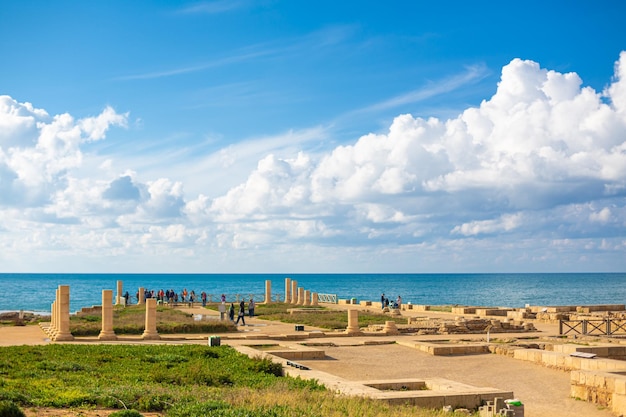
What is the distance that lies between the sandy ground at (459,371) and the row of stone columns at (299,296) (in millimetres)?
26447

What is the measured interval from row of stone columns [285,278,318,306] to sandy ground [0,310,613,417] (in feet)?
86.8

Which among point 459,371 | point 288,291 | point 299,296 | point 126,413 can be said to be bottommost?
point 459,371

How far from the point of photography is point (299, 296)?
5578 centimetres

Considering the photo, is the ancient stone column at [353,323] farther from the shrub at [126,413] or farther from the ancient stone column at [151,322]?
the shrub at [126,413]

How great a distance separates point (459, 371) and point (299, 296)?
36.7 metres

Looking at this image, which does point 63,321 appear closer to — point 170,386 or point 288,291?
point 170,386

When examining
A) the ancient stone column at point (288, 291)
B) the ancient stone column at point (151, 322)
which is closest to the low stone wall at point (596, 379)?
the ancient stone column at point (151, 322)

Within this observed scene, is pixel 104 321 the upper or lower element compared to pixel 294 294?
upper

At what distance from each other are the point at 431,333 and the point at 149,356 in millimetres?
16034

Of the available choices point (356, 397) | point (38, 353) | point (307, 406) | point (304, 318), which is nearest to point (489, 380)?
point (356, 397)

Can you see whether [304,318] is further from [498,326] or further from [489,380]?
[489,380]

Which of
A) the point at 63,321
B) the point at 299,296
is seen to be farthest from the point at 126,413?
the point at 299,296

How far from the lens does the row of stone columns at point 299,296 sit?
5420cm

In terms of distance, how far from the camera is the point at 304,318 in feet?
127
